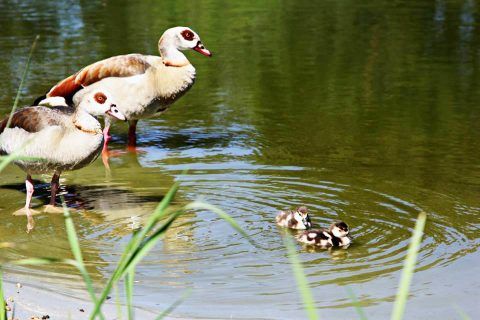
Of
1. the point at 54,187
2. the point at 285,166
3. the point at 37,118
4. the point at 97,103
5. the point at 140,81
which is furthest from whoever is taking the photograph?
the point at 140,81

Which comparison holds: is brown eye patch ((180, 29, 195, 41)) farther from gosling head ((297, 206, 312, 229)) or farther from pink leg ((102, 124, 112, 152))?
gosling head ((297, 206, 312, 229))

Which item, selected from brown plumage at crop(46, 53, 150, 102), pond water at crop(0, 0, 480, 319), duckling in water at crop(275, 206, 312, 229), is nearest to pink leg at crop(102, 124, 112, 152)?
pond water at crop(0, 0, 480, 319)

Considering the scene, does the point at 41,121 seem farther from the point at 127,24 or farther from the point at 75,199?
the point at 127,24

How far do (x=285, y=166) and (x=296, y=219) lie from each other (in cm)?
242

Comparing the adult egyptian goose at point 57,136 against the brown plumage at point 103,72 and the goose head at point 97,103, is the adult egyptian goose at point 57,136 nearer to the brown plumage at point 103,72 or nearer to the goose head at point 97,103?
the goose head at point 97,103

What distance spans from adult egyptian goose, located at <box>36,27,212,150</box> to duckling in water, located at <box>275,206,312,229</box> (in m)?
3.30

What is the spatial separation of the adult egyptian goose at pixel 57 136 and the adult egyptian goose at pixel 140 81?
6.72 feet

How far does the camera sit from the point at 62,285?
6.50 metres

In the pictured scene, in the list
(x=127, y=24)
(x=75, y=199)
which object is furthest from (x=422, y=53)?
(x=75, y=199)

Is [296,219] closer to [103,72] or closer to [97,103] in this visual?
[97,103]

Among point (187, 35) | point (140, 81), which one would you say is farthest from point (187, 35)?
point (140, 81)

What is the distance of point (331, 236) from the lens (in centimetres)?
719

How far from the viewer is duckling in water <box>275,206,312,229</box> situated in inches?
301

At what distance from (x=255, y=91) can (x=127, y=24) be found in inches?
290
